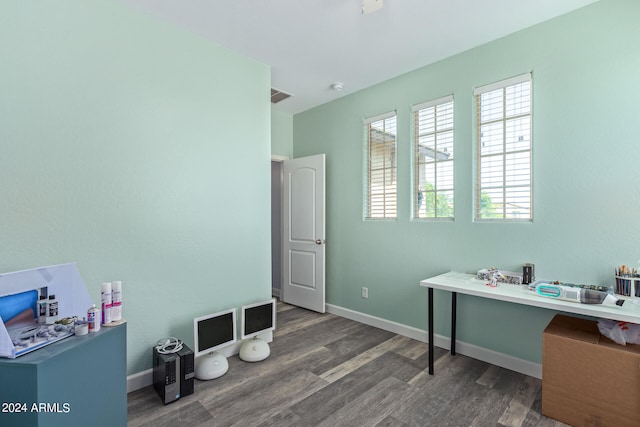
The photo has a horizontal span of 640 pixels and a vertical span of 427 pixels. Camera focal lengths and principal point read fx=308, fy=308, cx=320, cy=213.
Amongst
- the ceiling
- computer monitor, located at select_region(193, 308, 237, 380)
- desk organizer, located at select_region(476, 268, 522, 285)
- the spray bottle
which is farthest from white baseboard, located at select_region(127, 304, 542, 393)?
the ceiling

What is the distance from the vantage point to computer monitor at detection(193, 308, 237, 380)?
2402 mm

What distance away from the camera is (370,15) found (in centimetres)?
233

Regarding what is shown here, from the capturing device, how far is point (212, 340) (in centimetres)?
250

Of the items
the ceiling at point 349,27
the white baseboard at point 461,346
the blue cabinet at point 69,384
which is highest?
the ceiling at point 349,27

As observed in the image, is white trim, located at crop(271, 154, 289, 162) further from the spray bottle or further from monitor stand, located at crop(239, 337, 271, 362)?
the spray bottle

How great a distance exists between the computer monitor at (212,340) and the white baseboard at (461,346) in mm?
1645

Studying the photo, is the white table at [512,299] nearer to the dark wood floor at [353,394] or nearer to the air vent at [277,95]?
the dark wood floor at [353,394]

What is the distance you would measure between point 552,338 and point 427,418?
94cm

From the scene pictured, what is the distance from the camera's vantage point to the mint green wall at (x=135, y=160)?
1878mm

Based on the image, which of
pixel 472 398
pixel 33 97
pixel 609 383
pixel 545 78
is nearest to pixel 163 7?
pixel 33 97

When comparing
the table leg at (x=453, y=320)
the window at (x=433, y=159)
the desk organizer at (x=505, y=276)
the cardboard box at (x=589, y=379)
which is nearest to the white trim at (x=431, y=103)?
the window at (x=433, y=159)

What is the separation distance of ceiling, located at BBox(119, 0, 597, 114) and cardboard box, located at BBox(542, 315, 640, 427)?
2.29 m

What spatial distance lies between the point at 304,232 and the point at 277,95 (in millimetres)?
1788

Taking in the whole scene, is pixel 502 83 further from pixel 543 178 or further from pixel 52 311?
pixel 52 311
